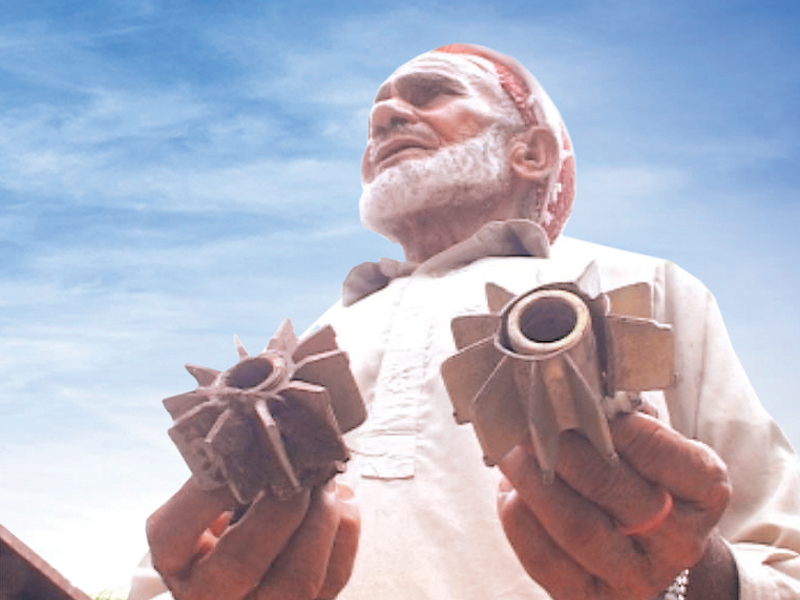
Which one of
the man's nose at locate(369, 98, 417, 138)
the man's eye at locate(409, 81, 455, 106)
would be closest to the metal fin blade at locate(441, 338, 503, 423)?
the man's nose at locate(369, 98, 417, 138)

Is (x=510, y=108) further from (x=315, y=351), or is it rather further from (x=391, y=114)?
(x=315, y=351)

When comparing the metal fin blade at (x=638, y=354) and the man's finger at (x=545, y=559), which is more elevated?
the metal fin blade at (x=638, y=354)

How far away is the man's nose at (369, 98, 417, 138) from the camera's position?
151 inches

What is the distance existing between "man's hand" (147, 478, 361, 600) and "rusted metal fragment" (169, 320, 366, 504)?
58mm

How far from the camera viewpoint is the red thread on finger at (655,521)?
2182 mm

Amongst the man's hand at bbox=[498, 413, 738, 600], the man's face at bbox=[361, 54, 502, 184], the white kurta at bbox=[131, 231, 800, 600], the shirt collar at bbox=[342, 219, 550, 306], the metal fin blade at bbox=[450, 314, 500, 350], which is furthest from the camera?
the man's face at bbox=[361, 54, 502, 184]

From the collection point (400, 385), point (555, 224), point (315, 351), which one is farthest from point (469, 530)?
point (555, 224)

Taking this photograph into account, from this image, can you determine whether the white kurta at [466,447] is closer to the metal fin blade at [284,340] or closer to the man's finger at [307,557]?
the man's finger at [307,557]

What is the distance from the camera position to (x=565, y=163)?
406cm

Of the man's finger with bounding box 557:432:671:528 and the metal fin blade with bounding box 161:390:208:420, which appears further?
the metal fin blade with bounding box 161:390:208:420

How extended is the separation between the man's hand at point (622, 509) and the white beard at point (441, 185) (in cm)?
155

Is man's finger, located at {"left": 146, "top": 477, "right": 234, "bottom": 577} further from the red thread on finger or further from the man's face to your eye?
the man's face

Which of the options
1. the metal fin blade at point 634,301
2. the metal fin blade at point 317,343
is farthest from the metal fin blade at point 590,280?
the metal fin blade at point 317,343

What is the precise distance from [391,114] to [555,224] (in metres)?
0.66
